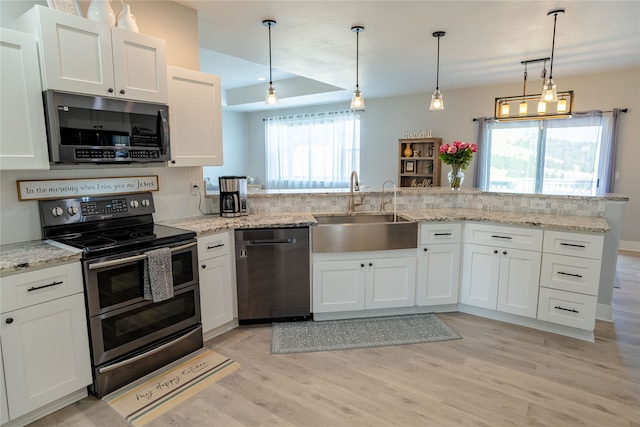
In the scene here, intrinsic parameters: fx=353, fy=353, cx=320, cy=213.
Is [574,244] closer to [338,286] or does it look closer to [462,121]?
Answer: [338,286]

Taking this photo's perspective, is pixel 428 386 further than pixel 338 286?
No

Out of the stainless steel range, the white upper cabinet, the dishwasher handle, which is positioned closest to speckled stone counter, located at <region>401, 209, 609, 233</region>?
the dishwasher handle

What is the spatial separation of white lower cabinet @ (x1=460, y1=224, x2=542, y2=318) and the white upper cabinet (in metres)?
2.86

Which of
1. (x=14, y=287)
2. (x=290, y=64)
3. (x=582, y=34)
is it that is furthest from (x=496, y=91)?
(x=14, y=287)

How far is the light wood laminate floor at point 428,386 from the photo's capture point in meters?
1.97

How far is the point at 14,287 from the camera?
1.77 m

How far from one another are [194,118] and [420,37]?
2.43 meters

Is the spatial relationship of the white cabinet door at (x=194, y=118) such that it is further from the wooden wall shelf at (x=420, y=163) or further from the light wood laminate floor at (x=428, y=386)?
the wooden wall shelf at (x=420, y=163)

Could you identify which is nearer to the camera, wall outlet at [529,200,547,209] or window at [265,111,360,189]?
wall outlet at [529,200,547,209]

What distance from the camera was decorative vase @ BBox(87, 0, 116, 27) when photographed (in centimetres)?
224

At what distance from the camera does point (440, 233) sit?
10.4 feet

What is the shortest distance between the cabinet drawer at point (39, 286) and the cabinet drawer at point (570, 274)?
10.9ft

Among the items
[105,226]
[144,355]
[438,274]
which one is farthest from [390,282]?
[105,226]

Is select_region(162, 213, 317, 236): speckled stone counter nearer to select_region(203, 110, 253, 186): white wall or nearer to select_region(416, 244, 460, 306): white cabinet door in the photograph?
select_region(416, 244, 460, 306): white cabinet door
